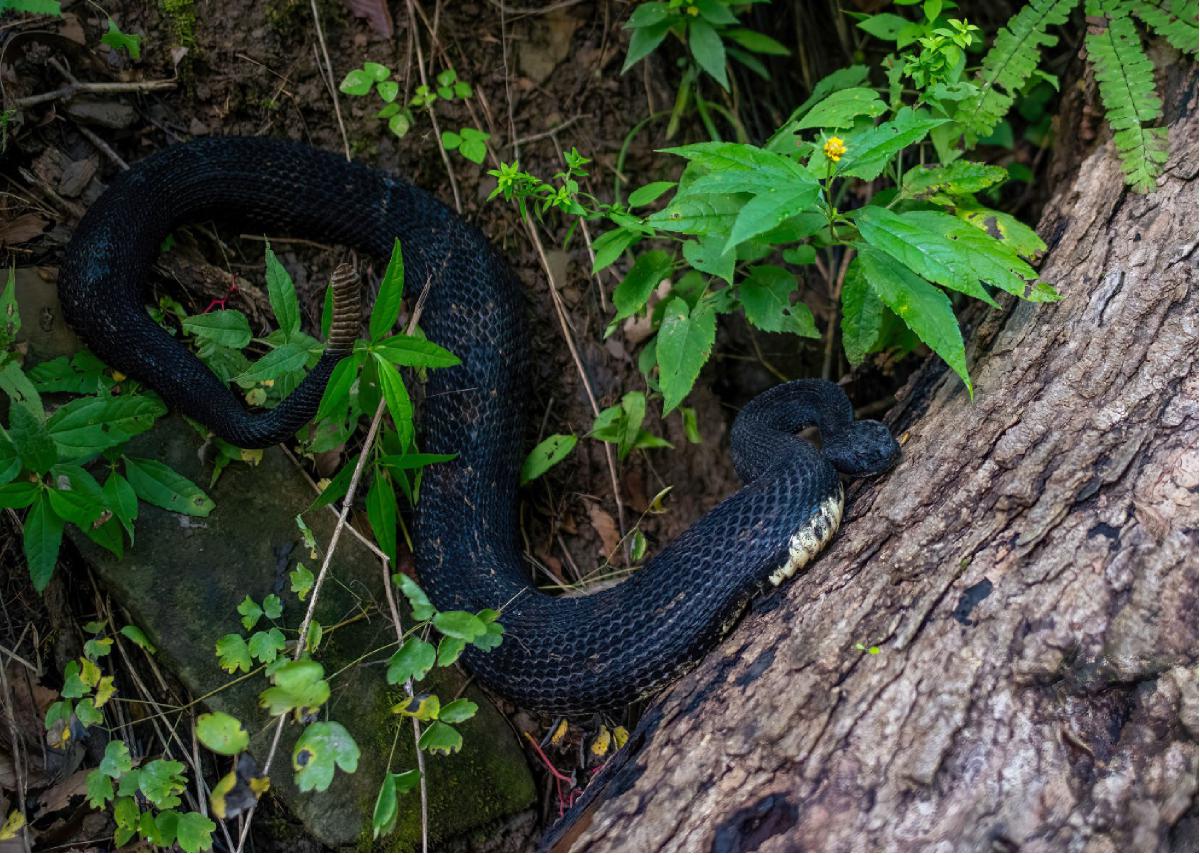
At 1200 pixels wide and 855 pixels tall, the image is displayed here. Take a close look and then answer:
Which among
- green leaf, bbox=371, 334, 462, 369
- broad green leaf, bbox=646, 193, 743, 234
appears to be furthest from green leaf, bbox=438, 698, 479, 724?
broad green leaf, bbox=646, 193, 743, 234

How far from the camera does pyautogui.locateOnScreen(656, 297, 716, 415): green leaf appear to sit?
12.9ft

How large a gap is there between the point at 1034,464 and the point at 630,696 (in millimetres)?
1829

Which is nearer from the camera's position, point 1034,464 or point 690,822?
point 690,822

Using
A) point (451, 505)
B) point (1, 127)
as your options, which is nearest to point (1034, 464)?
point (451, 505)

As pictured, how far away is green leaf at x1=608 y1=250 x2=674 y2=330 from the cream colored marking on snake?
130cm

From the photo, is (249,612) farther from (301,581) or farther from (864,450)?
(864,450)

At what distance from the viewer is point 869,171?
127 inches

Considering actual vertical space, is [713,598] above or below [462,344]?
below

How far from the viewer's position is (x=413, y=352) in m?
3.19

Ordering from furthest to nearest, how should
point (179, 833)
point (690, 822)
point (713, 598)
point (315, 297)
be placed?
1. point (315, 297)
2. point (713, 598)
3. point (179, 833)
4. point (690, 822)

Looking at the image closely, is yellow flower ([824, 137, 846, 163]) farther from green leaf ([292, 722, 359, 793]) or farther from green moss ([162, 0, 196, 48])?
green moss ([162, 0, 196, 48])

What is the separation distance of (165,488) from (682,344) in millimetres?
2359

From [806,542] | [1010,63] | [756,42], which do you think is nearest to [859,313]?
[806,542]

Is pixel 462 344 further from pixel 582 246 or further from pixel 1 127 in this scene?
pixel 1 127
